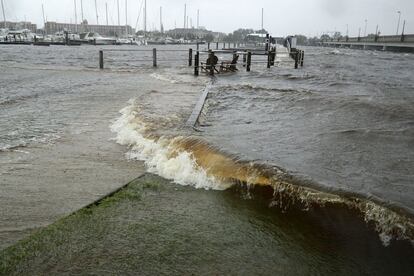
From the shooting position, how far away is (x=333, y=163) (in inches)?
263

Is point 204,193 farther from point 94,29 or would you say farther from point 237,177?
point 94,29

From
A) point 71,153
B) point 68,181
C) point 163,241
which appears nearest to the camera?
point 163,241

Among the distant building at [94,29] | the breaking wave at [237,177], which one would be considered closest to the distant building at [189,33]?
the distant building at [94,29]

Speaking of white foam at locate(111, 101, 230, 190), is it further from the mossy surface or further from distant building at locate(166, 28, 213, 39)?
distant building at locate(166, 28, 213, 39)

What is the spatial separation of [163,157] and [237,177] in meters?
1.56

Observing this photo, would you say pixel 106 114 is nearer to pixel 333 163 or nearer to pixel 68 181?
pixel 68 181

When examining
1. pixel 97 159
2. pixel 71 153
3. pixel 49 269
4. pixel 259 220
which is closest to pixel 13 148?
pixel 71 153

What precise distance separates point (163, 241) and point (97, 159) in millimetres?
3150

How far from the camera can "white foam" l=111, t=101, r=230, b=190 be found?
595cm

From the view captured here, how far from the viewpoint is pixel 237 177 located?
5906 millimetres

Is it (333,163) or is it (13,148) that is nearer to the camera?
(333,163)

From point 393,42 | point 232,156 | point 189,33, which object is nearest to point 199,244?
point 232,156

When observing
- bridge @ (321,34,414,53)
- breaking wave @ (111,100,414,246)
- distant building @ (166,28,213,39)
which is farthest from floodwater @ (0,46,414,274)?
distant building @ (166,28,213,39)

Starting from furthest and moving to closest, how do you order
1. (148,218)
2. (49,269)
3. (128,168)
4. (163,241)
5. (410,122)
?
1. (410,122)
2. (128,168)
3. (148,218)
4. (163,241)
5. (49,269)
